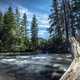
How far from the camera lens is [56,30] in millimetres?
46312

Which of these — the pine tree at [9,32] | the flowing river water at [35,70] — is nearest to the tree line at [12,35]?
the pine tree at [9,32]

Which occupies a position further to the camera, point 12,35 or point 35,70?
point 12,35

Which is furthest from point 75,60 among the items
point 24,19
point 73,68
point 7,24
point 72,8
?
point 24,19

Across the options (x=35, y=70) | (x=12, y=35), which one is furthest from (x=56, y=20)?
(x=35, y=70)

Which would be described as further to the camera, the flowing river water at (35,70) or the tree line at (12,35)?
the tree line at (12,35)

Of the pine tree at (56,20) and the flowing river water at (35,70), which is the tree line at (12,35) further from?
the flowing river water at (35,70)

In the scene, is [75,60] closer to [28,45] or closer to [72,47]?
[72,47]

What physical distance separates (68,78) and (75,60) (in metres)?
0.53

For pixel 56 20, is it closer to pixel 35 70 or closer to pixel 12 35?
pixel 12 35

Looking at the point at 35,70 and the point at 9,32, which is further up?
the point at 9,32

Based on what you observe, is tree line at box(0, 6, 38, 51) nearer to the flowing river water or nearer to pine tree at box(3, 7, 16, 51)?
pine tree at box(3, 7, 16, 51)

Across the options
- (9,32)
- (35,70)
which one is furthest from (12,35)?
(35,70)

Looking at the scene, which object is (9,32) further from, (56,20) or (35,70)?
(35,70)

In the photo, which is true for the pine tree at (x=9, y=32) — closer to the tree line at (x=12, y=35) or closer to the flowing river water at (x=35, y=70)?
the tree line at (x=12, y=35)
